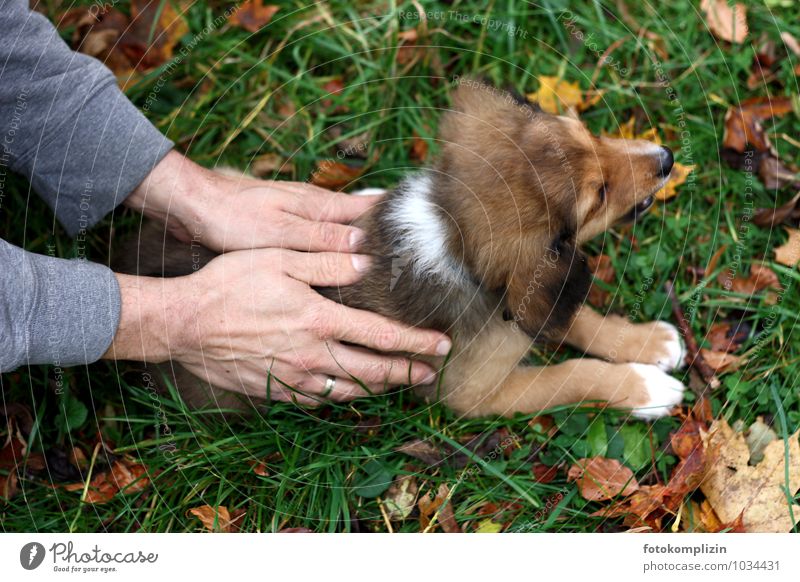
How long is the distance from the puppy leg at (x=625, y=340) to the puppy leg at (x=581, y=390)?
6.9 inches

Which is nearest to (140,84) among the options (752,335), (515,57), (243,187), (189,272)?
(243,187)

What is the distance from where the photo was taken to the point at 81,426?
3.81 m

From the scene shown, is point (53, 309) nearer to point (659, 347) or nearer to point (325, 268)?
point (325, 268)

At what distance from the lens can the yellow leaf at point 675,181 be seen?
4.19m

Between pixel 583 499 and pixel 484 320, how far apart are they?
3.38 ft

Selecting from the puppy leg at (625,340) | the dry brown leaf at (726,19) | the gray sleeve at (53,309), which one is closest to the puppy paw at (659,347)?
the puppy leg at (625,340)

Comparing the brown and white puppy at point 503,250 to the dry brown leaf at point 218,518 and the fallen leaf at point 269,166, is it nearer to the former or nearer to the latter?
the dry brown leaf at point 218,518

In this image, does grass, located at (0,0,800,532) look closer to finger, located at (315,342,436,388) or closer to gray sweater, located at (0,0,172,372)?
finger, located at (315,342,436,388)

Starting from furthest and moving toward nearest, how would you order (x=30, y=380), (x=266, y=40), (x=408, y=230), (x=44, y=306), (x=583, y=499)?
1. (x=266, y=40)
2. (x=30, y=380)
3. (x=583, y=499)
4. (x=408, y=230)
5. (x=44, y=306)

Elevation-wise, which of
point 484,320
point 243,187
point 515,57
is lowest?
point 484,320

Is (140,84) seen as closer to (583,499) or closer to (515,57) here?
(515,57)

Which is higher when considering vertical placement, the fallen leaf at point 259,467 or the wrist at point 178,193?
the wrist at point 178,193

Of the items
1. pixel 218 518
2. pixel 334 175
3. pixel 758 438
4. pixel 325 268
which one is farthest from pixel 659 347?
pixel 218 518

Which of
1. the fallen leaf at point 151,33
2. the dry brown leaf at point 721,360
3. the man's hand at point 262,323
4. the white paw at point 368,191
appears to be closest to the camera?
the man's hand at point 262,323
